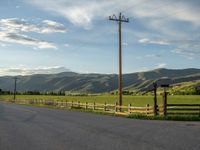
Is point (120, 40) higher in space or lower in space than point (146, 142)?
higher

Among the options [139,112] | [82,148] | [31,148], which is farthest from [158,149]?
[139,112]

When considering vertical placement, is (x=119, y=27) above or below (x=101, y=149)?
above

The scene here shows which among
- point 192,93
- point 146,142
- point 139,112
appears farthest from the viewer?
point 192,93

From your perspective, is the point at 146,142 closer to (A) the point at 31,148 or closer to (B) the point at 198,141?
(B) the point at 198,141

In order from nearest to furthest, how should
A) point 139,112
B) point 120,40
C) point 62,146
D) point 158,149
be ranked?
point 158,149 < point 62,146 < point 139,112 < point 120,40

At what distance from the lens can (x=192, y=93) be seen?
464 ft

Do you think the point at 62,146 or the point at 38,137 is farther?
the point at 38,137

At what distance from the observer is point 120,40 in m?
44.2

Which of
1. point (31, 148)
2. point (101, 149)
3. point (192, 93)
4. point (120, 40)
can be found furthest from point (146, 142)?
point (192, 93)

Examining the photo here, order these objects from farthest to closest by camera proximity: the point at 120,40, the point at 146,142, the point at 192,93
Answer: the point at 192,93 → the point at 120,40 → the point at 146,142

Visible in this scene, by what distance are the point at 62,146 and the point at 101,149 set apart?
1604 mm

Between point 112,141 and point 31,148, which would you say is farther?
point 112,141

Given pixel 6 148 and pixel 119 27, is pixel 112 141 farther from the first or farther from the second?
pixel 119 27

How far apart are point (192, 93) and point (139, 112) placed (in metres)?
106
